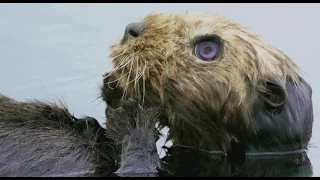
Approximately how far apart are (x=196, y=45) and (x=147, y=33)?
0.40 m

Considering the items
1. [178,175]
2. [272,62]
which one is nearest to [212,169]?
[178,175]

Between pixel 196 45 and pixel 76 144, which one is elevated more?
pixel 196 45

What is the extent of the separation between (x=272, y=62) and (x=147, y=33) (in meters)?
0.99

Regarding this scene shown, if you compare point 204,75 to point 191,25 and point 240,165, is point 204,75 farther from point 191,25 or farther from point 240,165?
point 240,165

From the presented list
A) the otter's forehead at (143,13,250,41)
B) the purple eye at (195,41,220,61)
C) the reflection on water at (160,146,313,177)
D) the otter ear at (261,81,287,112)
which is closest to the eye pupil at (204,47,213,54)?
the purple eye at (195,41,220,61)

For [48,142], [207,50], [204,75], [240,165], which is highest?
[207,50]

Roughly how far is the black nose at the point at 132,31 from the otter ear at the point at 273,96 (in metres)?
1.06

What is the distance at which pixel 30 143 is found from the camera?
342 inches

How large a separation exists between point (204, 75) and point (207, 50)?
221mm

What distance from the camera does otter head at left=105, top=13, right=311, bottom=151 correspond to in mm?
8781

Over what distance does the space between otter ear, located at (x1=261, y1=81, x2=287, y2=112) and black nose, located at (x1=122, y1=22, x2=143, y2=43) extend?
1.06 meters

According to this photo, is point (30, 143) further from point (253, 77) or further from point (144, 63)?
point (253, 77)

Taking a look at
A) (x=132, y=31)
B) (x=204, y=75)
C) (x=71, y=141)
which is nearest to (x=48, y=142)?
(x=71, y=141)

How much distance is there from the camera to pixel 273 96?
29.2 feet
